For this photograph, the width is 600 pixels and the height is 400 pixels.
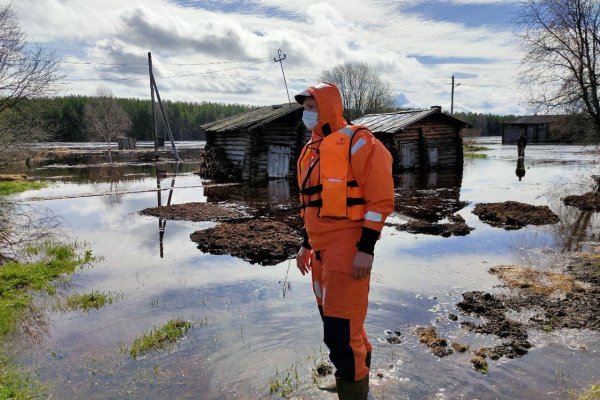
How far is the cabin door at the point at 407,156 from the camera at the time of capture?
2803 centimetres

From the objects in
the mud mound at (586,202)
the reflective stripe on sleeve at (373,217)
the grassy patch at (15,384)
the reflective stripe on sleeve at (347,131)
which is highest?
the reflective stripe on sleeve at (347,131)

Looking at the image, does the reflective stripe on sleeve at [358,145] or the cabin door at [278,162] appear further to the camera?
the cabin door at [278,162]

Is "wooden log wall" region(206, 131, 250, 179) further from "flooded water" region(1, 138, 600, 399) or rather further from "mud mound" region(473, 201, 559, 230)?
"mud mound" region(473, 201, 559, 230)

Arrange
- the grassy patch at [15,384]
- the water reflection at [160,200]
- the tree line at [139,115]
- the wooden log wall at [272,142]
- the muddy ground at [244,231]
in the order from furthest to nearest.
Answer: the tree line at [139,115] → the wooden log wall at [272,142] → the water reflection at [160,200] → the muddy ground at [244,231] → the grassy patch at [15,384]

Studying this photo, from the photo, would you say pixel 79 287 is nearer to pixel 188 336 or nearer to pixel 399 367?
pixel 188 336

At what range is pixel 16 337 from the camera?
529 cm

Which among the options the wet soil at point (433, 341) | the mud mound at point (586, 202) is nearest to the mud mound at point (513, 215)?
the mud mound at point (586, 202)

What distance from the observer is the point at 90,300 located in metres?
6.46

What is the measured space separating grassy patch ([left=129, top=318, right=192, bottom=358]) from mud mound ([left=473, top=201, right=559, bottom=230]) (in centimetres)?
874

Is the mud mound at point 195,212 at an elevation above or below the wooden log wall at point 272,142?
below

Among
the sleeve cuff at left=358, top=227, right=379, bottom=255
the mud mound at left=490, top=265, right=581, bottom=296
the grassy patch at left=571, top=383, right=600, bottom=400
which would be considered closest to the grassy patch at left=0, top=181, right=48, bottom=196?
the mud mound at left=490, top=265, right=581, bottom=296

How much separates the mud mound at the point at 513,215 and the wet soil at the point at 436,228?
3.17ft

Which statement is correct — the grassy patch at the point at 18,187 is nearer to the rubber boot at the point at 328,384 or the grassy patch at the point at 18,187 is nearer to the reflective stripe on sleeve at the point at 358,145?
the rubber boot at the point at 328,384

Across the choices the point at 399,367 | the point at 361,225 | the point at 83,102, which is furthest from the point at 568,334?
the point at 83,102
